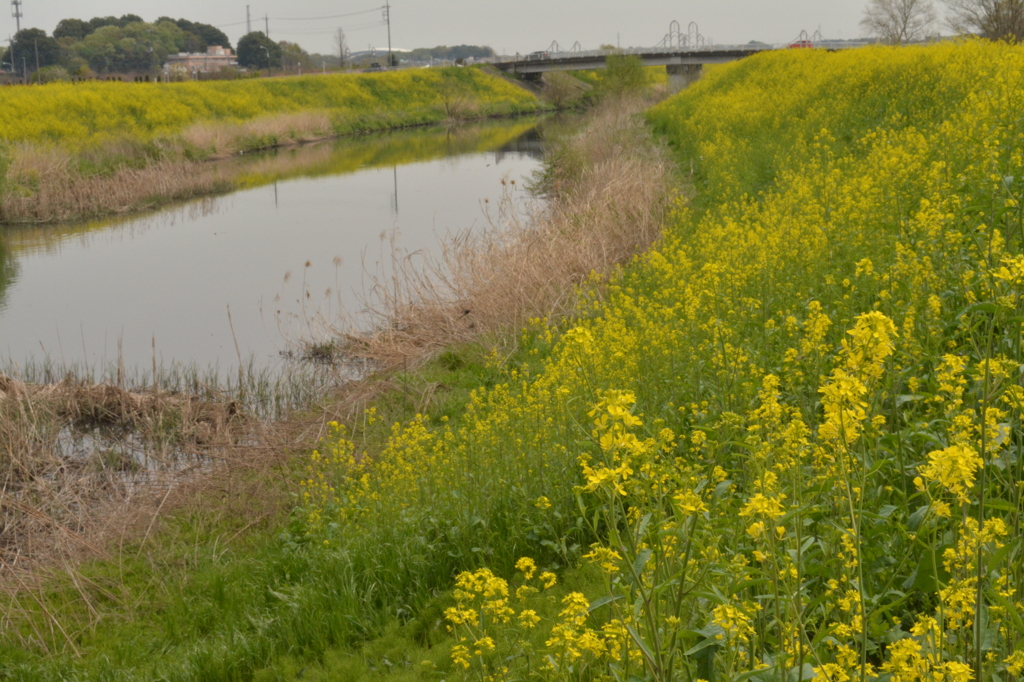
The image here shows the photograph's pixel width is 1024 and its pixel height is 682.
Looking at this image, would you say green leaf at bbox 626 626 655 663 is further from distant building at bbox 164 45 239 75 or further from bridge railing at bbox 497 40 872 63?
distant building at bbox 164 45 239 75

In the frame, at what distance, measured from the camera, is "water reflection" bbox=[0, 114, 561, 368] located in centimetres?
1209

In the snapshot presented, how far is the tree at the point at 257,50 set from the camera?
3585 inches

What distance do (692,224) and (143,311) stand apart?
868cm

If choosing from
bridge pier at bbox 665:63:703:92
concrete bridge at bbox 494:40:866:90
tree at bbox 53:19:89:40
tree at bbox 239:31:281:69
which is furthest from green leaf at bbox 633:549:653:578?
tree at bbox 53:19:89:40

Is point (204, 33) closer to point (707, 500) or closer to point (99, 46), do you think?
point (99, 46)

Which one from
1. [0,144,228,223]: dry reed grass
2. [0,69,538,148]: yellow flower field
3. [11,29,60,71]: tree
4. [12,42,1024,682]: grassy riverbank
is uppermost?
[11,29,60,71]: tree

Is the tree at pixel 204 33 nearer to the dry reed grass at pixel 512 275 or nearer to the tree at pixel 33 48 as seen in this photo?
the tree at pixel 33 48

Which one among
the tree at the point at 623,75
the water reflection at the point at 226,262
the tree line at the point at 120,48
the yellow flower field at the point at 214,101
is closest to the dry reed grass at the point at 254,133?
the yellow flower field at the point at 214,101

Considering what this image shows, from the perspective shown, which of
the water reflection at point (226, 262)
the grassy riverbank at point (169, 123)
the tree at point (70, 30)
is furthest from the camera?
the tree at point (70, 30)

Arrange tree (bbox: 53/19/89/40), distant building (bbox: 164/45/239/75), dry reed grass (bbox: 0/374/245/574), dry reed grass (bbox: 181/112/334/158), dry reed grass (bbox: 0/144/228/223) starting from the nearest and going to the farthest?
dry reed grass (bbox: 0/374/245/574) → dry reed grass (bbox: 0/144/228/223) → dry reed grass (bbox: 181/112/334/158) → tree (bbox: 53/19/89/40) → distant building (bbox: 164/45/239/75)

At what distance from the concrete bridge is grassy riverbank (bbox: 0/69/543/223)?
19.4ft

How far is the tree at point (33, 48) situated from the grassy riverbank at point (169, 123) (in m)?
43.9

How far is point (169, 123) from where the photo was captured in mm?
34969

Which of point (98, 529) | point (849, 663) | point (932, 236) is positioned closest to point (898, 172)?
point (932, 236)
